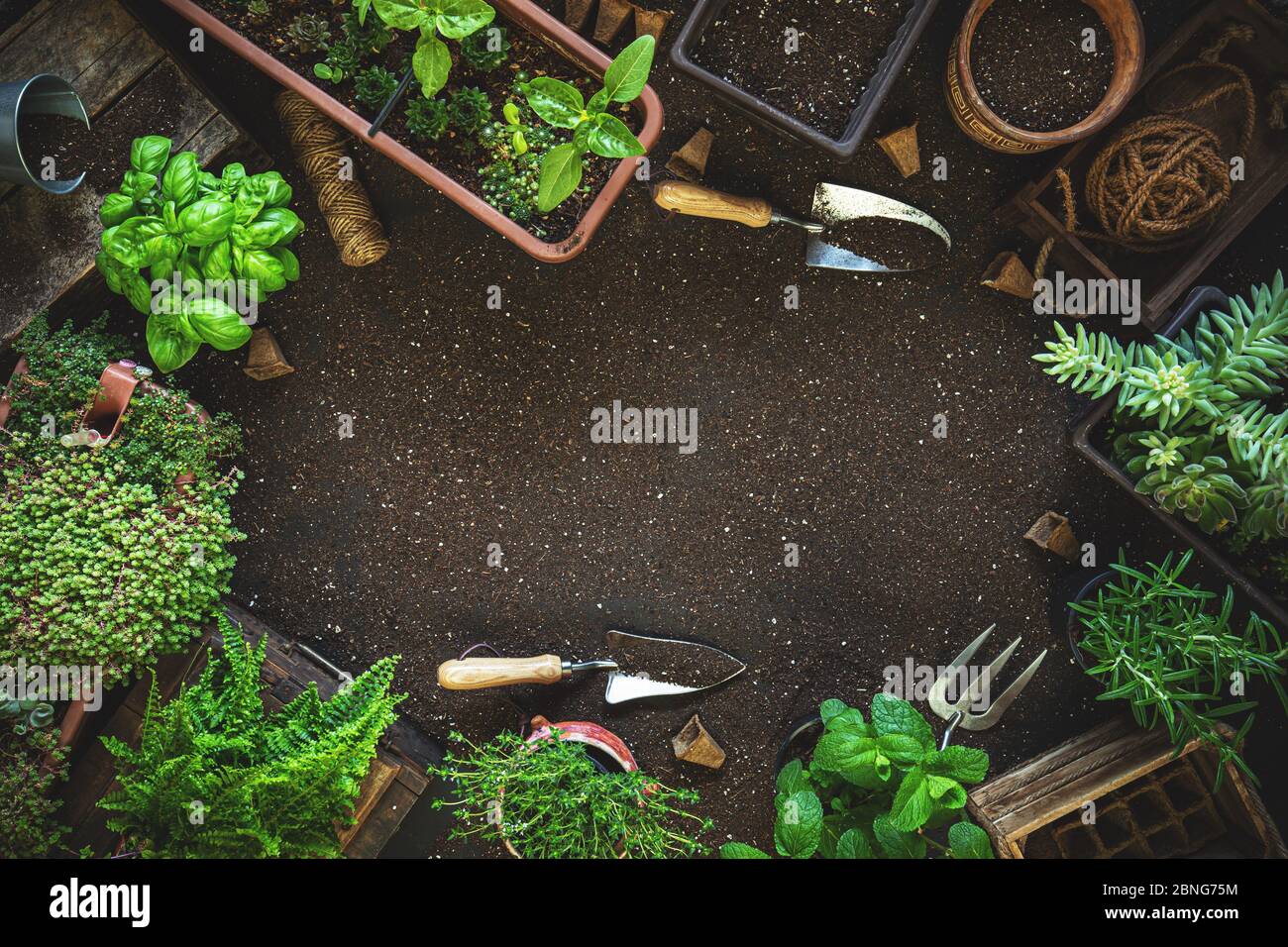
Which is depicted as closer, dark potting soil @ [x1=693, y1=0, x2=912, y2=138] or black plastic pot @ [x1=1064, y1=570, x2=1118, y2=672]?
dark potting soil @ [x1=693, y1=0, x2=912, y2=138]

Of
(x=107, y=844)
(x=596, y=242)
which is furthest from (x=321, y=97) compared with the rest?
(x=107, y=844)

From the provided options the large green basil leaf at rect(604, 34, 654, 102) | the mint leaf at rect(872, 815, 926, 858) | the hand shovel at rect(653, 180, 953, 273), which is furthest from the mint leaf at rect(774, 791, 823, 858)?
the large green basil leaf at rect(604, 34, 654, 102)

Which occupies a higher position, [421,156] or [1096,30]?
[1096,30]

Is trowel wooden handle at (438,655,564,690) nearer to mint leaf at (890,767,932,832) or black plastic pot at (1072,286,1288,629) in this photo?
mint leaf at (890,767,932,832)

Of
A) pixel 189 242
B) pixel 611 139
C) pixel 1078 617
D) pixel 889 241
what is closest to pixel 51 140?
pixel 189 242
